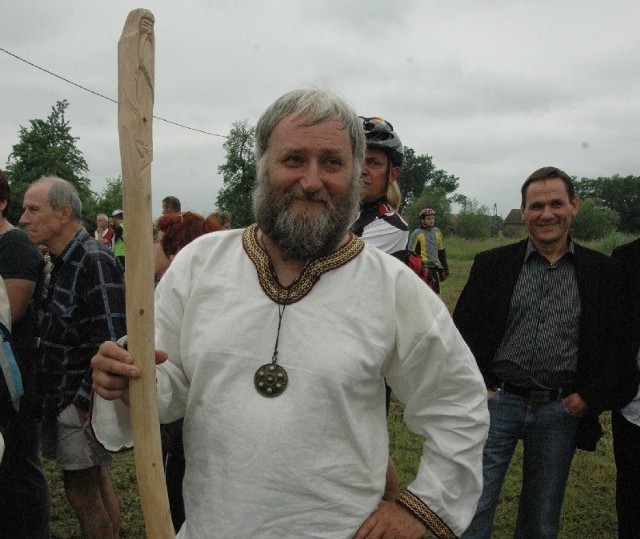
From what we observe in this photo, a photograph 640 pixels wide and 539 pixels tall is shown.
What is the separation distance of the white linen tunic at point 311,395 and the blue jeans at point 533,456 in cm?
170

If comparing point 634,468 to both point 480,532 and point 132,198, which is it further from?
point 132,198

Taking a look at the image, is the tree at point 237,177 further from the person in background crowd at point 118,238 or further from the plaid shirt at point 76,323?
the plaid shirt at point 76,323

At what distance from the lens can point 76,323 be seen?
3.51 m

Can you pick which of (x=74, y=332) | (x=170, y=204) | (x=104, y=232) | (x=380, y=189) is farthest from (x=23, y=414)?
(x=104, y=232)

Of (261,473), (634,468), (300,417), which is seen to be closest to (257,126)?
(300,417)

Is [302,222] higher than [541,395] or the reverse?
higher

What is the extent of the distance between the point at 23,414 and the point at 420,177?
97.1m

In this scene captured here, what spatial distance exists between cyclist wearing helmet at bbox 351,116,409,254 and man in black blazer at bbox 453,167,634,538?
2.58 ft

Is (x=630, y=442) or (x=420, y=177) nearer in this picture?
(x=630, y=442)

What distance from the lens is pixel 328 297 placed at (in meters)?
1.80

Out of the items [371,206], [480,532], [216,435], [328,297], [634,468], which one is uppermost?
[371,206]

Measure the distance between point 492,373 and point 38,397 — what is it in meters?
2.37

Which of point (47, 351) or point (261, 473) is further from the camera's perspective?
point (47, 351)

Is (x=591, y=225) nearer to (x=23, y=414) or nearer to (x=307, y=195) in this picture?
(x=23, y=414)
